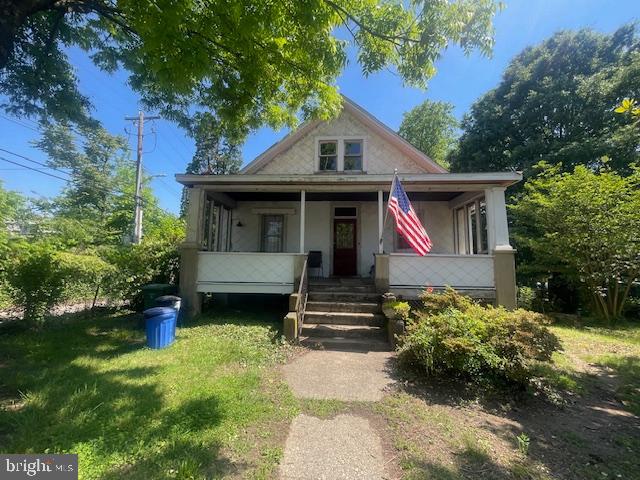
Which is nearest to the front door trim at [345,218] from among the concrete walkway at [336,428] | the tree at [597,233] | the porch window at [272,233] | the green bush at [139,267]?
the porch window at [272,233]

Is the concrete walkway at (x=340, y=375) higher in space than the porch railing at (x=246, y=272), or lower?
lower

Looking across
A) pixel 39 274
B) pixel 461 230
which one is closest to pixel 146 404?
pixel 39 274

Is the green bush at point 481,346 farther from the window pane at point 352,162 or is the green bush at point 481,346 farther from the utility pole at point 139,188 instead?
the utility pole at point 139,188

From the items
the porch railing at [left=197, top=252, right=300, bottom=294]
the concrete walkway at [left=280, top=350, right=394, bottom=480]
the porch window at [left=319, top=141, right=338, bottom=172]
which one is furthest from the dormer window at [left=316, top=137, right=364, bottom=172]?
the concrete walkway at [left=280, top=350, right=394, bottom=480]

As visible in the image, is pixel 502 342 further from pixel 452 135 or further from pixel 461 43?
pixel 452 135

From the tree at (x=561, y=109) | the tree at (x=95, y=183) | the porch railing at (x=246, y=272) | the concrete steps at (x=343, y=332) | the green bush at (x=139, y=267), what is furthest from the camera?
the tree at (x=95, y=183)

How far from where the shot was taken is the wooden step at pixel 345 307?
7.31m

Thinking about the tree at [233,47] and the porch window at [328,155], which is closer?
the tree at [233,47]

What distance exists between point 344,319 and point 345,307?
39 centimetres

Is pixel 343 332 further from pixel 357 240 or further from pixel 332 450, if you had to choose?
pixel 357 240

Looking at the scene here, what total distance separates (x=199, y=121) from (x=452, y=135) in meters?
26.4

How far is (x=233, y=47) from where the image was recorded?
4.45 m

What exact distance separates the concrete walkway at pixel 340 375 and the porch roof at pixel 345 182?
15.3 ft

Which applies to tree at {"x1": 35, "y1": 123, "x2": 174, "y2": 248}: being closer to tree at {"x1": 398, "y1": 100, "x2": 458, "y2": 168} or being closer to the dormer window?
the dormer window
